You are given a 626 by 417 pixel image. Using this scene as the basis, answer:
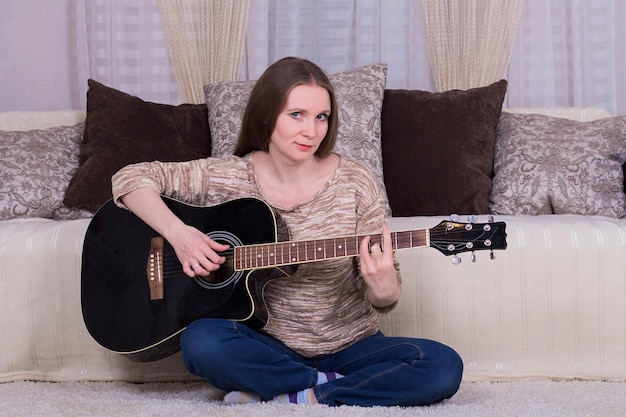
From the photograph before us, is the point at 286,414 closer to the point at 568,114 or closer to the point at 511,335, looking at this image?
the point at 511,335

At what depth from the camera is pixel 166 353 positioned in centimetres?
210

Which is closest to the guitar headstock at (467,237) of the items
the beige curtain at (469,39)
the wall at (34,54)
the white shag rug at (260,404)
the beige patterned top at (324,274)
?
the beige patterned top at (324,274)

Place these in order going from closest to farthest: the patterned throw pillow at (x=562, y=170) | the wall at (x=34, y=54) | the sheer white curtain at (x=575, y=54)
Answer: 1. the patterned throw pillow at (x=562, y=170)
2. the sheer white curtain at (x=575, y=54)
3. the wall at (x=34, y=54)

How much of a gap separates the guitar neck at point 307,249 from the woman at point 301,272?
6 cm

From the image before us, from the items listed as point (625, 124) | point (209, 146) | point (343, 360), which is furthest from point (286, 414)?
point (625, 124)

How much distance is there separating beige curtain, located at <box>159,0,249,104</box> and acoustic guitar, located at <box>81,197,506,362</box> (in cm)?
177

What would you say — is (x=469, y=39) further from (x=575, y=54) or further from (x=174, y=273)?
(x=174, y=273)

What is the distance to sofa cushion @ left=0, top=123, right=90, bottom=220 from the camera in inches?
118

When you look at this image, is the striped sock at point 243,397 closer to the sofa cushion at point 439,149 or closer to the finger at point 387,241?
the finger at point 387,241

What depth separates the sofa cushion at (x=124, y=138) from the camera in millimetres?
3012

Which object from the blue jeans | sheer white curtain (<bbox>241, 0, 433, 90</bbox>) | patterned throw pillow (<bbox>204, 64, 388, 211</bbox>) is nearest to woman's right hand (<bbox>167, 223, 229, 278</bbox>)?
the blue jeans

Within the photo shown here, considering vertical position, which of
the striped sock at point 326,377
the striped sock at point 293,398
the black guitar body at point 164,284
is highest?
the black guitar body at point 164,284

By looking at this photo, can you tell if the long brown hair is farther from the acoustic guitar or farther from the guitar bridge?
the guitar bridge

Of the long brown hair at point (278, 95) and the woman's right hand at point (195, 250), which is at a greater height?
the long brown hair at point (278, 95)
